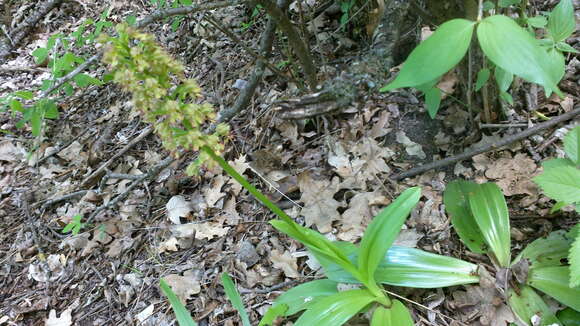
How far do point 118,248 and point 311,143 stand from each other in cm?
149

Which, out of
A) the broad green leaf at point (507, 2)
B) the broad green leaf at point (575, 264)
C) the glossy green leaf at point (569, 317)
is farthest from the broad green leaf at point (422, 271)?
the broad green leaf at point (507, 2)

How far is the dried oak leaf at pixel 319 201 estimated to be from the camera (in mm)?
2424

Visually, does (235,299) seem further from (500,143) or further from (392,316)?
(500,143)

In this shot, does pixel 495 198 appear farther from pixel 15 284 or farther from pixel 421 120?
pixel 15 284

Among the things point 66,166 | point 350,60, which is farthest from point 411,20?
point 66,166

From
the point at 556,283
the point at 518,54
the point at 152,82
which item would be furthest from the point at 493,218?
the point at 152,82

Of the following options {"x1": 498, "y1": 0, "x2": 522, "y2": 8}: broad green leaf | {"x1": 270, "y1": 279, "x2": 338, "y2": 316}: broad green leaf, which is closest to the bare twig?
{"x1": 270, "y1": 279, "x2": 338, "y2": 316}: broad green leaf

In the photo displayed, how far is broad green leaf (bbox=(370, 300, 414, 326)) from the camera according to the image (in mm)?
1693

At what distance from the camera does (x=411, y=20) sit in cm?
279

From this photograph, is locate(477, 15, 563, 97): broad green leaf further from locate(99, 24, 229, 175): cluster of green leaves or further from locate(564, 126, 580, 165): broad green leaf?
locate(564, 126, 580, 165): broad green leaf

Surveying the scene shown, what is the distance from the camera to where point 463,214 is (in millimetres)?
2139

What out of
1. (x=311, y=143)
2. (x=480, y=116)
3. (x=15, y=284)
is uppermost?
(x=480, y=116)

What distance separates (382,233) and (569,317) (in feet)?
2.77

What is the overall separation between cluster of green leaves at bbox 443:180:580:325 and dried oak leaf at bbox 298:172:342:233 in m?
0.64
